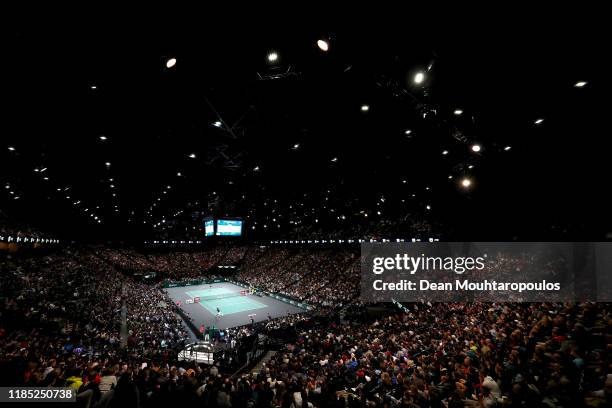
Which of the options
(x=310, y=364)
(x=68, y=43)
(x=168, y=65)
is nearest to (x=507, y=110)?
(x=168, y=65)

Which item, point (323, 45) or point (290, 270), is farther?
point (290, 270)

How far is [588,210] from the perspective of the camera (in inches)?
440

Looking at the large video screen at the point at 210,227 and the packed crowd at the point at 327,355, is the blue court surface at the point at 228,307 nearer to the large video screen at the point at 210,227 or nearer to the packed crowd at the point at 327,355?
the packed crowd at the point at 327,355

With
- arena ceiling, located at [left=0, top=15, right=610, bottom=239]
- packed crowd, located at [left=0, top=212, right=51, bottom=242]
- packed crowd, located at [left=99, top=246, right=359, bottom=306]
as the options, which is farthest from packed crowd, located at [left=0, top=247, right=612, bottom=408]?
packed crowd, located at [left=0, top=212, right=51, bottom=242]

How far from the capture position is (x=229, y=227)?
3481 centimetres

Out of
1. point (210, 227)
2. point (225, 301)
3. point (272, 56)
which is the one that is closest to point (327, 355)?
point (272, 56)

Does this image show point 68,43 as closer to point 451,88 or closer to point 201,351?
point 451,88

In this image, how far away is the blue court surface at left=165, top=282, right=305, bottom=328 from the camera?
2255 cm

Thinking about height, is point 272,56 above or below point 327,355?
above

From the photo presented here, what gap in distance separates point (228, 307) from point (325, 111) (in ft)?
83.7

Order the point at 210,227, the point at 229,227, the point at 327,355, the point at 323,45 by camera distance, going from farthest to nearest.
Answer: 1. the point at 229,227
2. the point at 210,227
3. the point at 327,355
4. the point at 323,45

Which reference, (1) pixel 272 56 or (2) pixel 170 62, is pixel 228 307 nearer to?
(2) pixel 170 62

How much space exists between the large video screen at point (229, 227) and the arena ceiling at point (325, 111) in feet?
61.7

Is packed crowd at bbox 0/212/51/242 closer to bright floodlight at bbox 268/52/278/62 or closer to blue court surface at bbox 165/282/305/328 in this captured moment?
blue court surface at bbox 165/282/305/328
